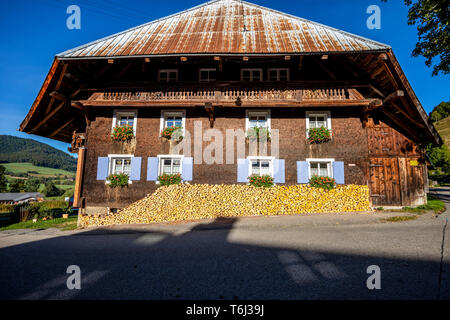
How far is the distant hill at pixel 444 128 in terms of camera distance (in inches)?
2530

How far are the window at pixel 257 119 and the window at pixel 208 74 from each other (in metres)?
2.87

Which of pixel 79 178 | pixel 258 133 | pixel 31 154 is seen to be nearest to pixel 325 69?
pixel 258 133

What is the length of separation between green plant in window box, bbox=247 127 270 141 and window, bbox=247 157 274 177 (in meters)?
1.08

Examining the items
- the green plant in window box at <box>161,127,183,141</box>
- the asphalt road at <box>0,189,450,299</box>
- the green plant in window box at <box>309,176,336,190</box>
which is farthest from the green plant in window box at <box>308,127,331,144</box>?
the green plant in window box at <box>161,127,183,141</box>

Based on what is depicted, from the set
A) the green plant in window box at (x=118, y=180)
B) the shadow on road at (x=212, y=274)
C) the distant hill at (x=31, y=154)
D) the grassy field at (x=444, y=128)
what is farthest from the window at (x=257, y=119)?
the distant hill at (x=31, y=154)

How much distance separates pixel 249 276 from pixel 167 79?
37.2 feet

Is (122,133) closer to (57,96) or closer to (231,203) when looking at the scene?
(57,96)

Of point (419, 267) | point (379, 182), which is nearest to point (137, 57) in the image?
point (419, 267)

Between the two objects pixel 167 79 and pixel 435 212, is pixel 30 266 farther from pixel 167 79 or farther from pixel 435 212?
pixel 435 212

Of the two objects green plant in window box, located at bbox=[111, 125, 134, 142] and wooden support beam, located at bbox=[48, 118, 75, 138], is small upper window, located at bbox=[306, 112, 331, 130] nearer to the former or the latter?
green plant in window box, located at bbox=[111, 125, 134, 142]

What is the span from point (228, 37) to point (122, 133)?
775cm

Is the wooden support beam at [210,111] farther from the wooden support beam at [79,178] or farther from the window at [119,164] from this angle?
the wooden support beam at [79,178]

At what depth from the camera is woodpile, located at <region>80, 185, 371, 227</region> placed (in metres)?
10.1

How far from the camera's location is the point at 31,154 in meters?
156
